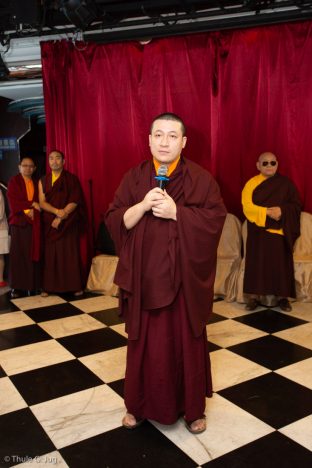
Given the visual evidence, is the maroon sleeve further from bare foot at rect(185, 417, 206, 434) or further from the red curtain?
the red curtain

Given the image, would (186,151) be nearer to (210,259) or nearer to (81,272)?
(81,272)

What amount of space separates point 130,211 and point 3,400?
119 centimetres

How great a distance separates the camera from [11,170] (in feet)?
21.9

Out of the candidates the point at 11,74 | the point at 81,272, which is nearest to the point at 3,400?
the point at 81,272

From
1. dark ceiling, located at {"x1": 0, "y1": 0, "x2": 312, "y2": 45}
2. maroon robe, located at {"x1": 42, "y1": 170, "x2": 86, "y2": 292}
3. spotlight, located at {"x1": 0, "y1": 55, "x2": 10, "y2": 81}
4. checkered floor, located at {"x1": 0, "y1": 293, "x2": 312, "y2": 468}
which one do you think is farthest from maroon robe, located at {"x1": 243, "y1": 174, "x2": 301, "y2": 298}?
spotlight, located at {"x1": 0, "y1": 55, "x2": 10, "y2": 81}

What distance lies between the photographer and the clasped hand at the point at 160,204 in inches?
61.6

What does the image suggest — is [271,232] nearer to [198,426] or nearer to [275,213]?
[275,213]

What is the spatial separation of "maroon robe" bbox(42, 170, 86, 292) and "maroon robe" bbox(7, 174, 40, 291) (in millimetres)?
117

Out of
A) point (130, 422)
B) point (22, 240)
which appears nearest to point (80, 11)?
point (22, 240)

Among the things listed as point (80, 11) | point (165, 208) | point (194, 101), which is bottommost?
point (165, 208)

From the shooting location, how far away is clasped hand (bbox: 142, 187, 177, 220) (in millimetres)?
1563

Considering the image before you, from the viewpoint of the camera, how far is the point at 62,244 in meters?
4.00

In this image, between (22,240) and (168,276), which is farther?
(22,240)

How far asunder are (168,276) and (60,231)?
248cm
